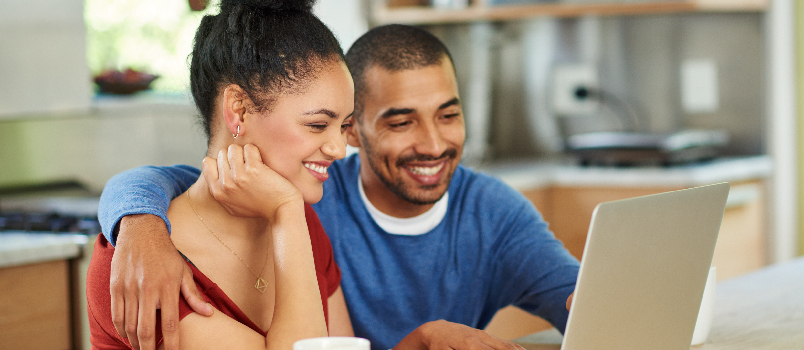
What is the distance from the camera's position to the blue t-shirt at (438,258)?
4.66 feet

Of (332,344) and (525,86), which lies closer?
(332,344)

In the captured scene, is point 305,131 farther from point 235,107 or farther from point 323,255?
point 323,255

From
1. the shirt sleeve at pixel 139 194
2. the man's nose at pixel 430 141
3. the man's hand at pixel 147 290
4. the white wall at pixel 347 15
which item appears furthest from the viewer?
the white wall at pixel 347 15

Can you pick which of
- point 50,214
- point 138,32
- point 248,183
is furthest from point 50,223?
point 138,32

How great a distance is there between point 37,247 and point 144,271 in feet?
2.94

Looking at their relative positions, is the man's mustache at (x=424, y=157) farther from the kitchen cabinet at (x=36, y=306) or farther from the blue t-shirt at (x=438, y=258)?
the kitchen cabinet at (x=36, y=306)

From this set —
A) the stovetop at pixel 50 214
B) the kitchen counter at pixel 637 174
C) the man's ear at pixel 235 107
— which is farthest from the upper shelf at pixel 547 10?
the man's ear at pixel 235 107

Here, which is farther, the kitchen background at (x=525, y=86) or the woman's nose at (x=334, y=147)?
the kitchen background at (x=525, y=86)

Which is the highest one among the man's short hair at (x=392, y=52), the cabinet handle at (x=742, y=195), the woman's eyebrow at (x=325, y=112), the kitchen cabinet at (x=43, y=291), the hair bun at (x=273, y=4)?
the hair bun at (x=273, y=4)

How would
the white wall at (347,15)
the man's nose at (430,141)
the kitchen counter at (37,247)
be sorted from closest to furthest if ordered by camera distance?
the man's nose at (430,141) → the kitchen counter at (37,247) → the white wall at (347,15)

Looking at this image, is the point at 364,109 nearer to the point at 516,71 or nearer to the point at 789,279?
the point at 789,279

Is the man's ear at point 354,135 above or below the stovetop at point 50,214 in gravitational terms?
above

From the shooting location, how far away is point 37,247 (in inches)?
65.1

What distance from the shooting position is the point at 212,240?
109 cm
